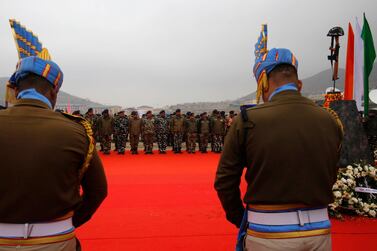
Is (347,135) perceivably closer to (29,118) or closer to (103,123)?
(29,118)

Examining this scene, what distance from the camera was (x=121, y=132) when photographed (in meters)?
11.2

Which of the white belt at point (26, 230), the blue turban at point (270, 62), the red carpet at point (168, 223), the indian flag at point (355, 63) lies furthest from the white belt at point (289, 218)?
the indian flag at point (355, 63)

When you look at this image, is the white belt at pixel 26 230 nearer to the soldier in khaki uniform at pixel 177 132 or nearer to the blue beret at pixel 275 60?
the blue beret at pixel 275 60

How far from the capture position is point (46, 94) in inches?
61.0

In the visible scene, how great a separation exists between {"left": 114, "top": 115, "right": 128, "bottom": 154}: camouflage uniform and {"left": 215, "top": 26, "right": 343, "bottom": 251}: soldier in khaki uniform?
9.90 metres

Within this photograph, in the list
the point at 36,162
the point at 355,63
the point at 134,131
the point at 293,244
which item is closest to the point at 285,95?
the point at 293,244

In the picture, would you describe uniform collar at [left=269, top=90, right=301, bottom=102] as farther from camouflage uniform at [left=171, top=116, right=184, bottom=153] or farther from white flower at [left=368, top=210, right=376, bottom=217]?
camouflage uniform at [left=171, top=116, right=184, bottom=153]

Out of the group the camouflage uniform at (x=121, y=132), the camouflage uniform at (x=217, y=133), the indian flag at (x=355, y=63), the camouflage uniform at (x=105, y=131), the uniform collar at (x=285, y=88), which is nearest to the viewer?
the uniform collar at (x=285, y=88)

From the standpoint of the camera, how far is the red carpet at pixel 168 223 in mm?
3057

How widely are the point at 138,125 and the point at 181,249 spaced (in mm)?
8688

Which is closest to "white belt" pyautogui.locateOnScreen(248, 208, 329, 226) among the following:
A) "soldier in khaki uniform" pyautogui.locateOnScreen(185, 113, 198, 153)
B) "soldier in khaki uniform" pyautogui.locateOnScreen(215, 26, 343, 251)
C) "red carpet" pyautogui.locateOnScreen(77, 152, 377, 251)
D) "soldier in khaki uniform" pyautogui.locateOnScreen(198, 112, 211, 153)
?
"soldier in khaki uniform" pyautogui.locateOnScreen(215, 26, 343, 251)

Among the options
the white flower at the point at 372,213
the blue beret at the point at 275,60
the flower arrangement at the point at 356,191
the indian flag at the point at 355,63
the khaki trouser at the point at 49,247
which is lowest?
the white flower at the point at 372,213

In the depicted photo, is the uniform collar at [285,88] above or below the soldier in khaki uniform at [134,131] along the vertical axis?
above

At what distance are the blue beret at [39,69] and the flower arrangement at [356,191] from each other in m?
3.34
